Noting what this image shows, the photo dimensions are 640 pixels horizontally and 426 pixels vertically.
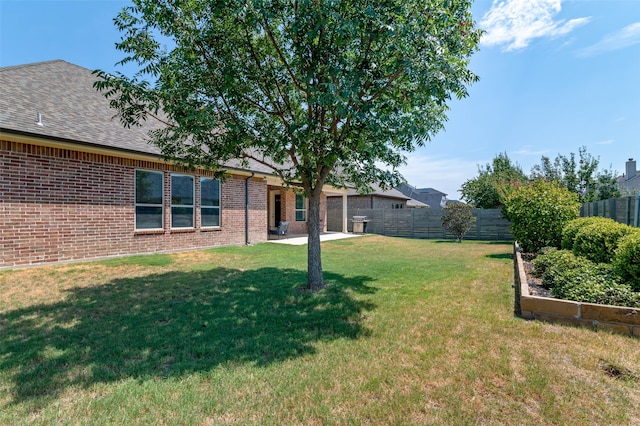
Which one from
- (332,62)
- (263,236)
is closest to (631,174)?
(263,236)

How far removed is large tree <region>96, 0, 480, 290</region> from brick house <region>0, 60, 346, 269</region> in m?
2.61

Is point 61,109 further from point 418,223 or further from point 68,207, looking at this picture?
point 418,223

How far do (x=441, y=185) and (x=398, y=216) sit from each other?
169ft

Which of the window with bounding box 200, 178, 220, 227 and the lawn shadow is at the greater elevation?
the window with bounding box 200, 178, 220, 227

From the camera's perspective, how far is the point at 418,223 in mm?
19781

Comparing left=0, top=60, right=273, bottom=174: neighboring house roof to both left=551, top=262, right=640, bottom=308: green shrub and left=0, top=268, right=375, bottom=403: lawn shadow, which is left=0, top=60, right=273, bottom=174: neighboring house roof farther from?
left=551, top=262, right=640, bottom=308: green shrub

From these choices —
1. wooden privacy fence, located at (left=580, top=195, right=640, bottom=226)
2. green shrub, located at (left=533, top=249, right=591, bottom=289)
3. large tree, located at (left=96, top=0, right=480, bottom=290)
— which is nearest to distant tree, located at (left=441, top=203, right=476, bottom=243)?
wooden privacy fence, located at (left=580, top=195, right=640, bottom=226)

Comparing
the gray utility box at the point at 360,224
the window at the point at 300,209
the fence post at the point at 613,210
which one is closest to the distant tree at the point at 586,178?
the gray utility box at the point at 360,224

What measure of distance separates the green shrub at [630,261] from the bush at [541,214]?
5.36m

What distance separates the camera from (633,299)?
158 inches

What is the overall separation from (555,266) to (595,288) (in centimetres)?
138

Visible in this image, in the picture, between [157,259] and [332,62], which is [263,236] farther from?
[332,62]

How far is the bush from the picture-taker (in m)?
9.41

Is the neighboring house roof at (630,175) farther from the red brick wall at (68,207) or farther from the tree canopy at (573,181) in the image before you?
the red brick wall at (68,207)
